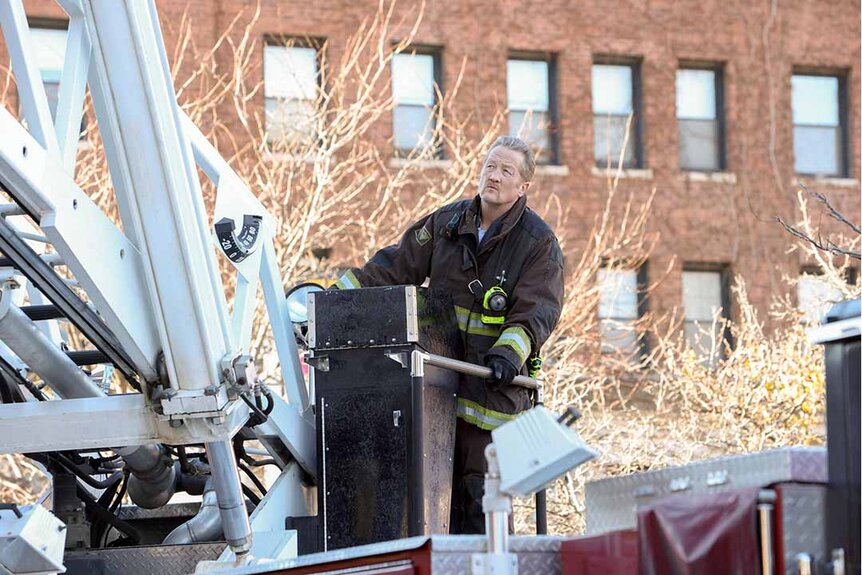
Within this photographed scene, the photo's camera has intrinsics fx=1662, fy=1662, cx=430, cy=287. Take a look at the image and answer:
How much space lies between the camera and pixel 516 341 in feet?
20.2

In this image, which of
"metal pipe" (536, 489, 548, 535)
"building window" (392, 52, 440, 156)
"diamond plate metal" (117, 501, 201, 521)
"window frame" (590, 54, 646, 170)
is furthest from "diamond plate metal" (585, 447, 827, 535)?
"window frame" (590, 54, 646, 170)

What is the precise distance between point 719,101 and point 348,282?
1826 cm

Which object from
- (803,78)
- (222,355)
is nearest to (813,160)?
(803,78)

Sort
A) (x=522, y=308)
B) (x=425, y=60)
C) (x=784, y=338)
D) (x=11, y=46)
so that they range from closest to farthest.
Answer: (x=11, y=46)
(x=522, y=308)
(x=784, y=338)
(x=425, y=60)

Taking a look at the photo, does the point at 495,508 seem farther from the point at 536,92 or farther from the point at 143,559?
the point at 536,92

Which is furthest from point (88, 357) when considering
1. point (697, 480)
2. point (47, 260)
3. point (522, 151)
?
point (697, 480)

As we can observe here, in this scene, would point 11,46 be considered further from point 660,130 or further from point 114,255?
point 660,130

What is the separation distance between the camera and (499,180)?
6.57 meters

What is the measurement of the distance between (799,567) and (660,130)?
2018 cm

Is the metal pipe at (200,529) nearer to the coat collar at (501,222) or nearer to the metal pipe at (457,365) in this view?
the metal pipe at (457,365)

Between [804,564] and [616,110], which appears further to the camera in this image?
[616,110]

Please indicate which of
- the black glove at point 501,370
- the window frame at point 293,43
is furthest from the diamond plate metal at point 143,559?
the window frame at point 293,43

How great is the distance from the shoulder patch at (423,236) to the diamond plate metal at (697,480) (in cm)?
260

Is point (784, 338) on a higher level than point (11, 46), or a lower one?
higher
